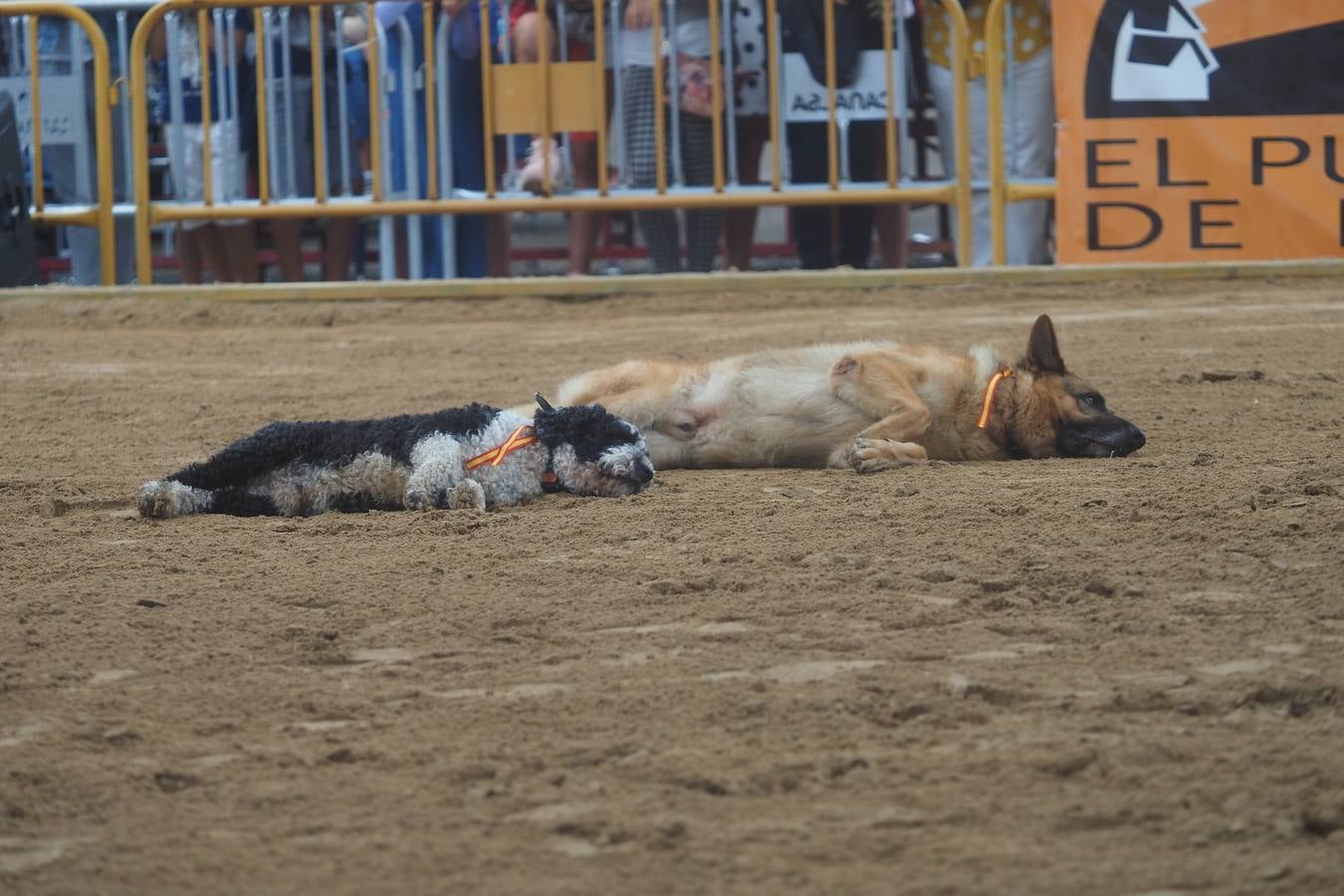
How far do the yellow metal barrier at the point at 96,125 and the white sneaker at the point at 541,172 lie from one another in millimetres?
2627

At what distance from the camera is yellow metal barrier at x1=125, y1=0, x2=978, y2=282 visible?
433 inches

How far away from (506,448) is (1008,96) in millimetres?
6161

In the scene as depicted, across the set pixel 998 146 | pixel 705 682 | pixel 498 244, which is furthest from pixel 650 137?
pixel 705 682

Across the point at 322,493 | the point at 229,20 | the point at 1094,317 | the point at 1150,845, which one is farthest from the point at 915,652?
the point at 229,20

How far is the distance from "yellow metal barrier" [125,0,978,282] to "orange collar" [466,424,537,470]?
214 inches

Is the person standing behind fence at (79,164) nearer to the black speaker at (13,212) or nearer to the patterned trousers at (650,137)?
the black speaker at (13,212)

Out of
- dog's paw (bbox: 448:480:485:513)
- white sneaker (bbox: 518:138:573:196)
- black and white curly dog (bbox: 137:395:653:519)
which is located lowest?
dog's paw (bbox: 448:480:485:513)

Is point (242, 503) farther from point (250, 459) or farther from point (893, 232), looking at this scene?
point (893, 232)

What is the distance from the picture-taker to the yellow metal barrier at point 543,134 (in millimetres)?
11008

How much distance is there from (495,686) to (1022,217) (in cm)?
836

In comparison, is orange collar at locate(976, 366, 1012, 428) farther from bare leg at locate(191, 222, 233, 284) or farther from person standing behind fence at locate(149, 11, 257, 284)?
bare leg at locate(191, 222, 233, 284)

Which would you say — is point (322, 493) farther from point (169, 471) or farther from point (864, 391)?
point (864, 391)

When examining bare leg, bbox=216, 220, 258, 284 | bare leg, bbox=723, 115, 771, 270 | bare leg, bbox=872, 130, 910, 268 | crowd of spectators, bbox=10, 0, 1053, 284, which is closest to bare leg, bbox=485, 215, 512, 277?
crowd of spectators, bbox=10, 0, 1053, 284

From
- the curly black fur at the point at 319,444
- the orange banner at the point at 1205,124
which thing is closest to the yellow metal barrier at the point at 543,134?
the orange banner at the point at 1205,124
